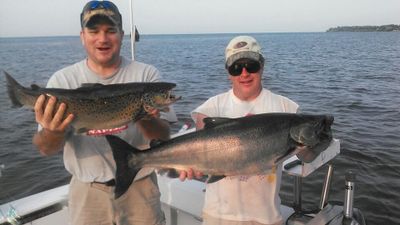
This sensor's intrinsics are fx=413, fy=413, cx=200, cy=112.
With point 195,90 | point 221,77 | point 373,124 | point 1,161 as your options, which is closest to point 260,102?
point 1,161

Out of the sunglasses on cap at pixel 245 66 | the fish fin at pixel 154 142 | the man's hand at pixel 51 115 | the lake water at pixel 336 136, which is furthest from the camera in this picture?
the lake water at pixel 336 136

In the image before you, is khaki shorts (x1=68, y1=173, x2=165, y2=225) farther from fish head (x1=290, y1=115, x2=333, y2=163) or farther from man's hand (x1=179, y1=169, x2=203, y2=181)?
fish head (x1=290, y1=115, x2=333, y2=163)

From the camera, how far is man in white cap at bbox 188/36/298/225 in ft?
13.3

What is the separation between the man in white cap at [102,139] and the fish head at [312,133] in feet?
4.22

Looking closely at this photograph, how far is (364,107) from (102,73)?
18.7 m

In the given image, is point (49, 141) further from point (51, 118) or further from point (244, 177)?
point (244, 177)

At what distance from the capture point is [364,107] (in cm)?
2039

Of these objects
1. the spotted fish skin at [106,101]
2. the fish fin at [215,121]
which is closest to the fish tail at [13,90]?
the spotted fish skin at [106,101]

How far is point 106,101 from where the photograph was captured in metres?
3.79

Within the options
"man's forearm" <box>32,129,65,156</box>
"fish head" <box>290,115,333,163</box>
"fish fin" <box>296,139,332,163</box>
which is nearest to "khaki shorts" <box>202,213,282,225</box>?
"fish fin" <box>296,139,332,163</box>

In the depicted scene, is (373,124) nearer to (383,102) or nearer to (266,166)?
(383,102)

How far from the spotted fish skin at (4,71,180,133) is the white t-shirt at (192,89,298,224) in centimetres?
75

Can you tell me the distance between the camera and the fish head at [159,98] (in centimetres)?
377

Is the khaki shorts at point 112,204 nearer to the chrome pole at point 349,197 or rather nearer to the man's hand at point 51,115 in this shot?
the man's hand at point 51,115
